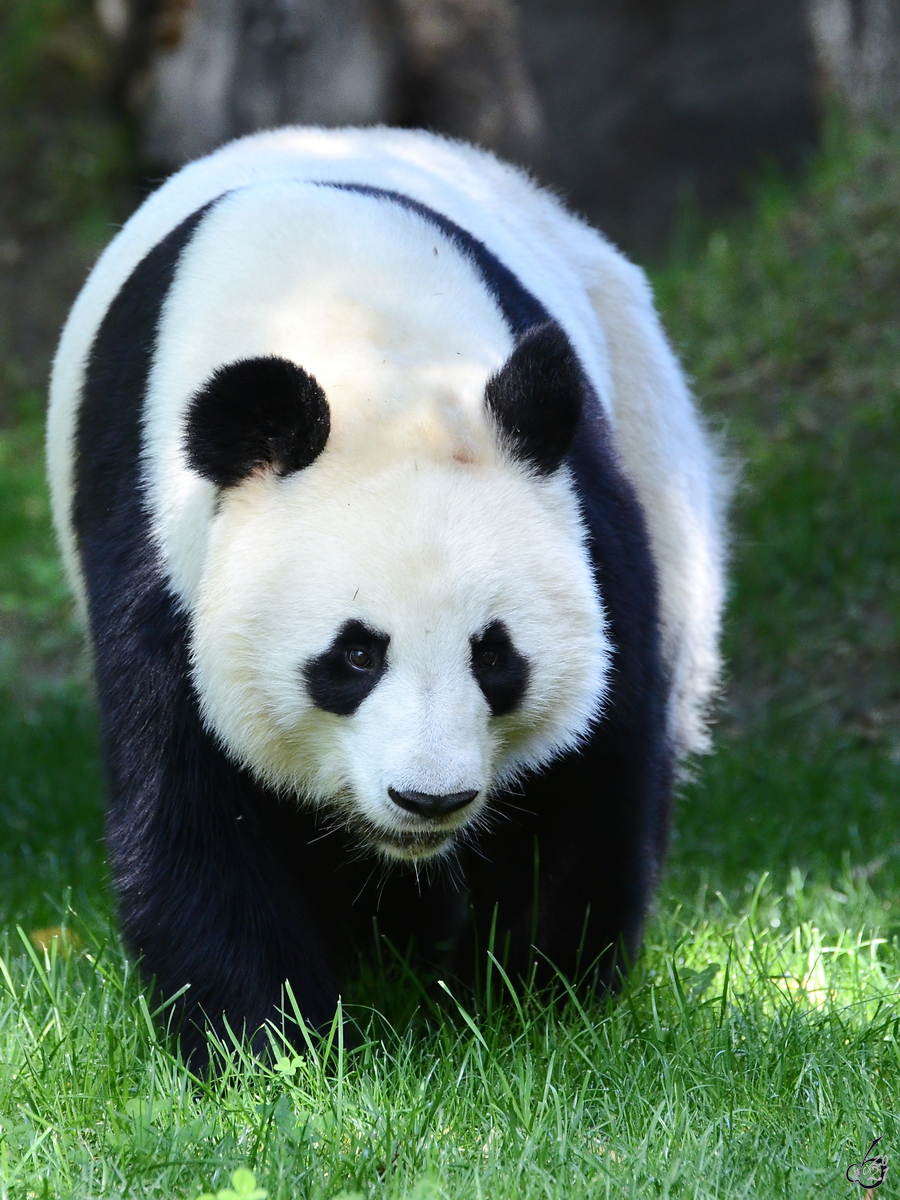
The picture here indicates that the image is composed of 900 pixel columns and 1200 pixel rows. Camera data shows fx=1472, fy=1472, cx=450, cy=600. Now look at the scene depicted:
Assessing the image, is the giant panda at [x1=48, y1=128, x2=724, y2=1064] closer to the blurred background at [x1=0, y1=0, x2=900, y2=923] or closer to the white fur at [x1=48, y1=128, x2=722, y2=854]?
the white fur at [x1=48, y1=128, x2=722, y2=854]

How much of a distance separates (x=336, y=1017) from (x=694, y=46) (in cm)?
864

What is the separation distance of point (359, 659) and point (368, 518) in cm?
28

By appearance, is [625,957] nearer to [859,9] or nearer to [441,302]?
[441,302]

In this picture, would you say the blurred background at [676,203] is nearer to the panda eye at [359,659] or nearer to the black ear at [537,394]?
the black ear at [537,394]

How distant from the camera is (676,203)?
10312 mm

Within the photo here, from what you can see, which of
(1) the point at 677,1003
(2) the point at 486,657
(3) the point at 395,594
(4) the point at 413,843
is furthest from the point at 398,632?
(1) the point at 677,1003

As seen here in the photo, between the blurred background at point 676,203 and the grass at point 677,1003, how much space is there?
3 cm

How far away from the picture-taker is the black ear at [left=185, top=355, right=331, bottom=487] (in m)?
2.88

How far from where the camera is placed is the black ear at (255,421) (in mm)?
2879

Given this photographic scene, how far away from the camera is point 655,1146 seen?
8.89 feet

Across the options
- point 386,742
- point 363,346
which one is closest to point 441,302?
point 363,346

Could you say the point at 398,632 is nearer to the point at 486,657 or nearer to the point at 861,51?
the point at 486,657

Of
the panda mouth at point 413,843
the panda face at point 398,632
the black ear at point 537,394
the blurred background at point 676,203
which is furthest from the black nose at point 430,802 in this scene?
the blurred background at point 676,203

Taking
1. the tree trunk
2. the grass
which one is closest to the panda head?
the grass
